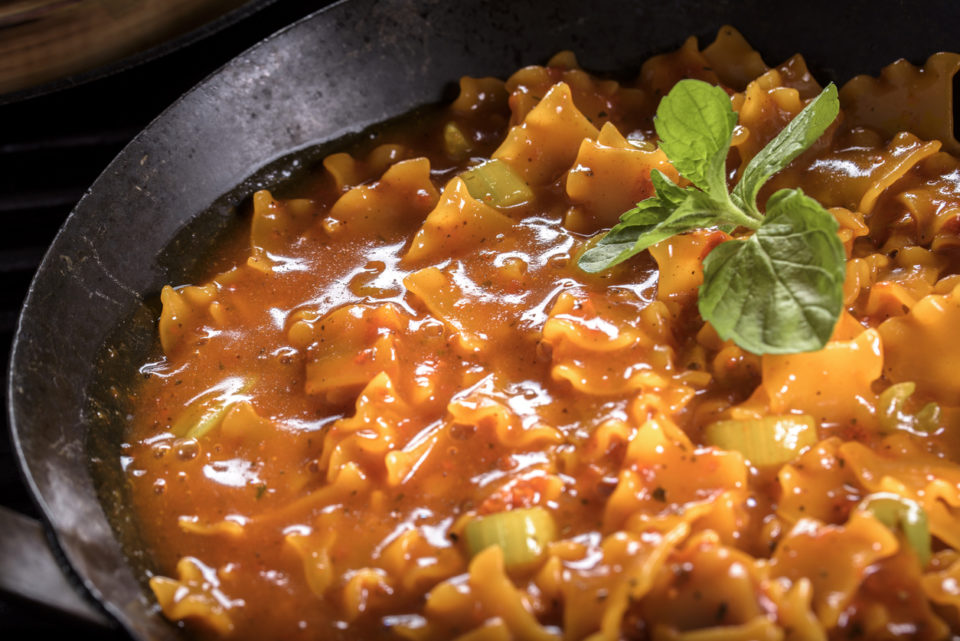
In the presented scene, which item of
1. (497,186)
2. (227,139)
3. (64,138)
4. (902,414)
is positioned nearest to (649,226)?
(497,186)

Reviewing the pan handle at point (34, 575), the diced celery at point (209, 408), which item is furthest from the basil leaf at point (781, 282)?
the pan handle at point (34, 575)

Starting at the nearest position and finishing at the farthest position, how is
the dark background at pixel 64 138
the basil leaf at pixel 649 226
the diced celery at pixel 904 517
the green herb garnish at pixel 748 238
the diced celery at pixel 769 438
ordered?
the diced celery at pixel 904 517, the green herb garnish at pixel 748 238, the diced celery at pixel 769 438, the basil leaf at pixel 649 226, the dark background at pixel 64 138

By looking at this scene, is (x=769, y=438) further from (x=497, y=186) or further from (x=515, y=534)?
(x=497, y=186)

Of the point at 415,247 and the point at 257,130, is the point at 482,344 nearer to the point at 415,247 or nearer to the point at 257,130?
the point at 415,247

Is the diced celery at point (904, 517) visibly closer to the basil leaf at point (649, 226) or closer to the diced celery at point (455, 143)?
the basil leaf at point (649, 226)

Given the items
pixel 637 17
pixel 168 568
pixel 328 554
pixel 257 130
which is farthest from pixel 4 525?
pixel 637 17

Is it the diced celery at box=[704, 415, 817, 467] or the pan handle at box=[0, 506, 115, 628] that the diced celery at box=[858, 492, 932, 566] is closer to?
the diced celery at box=[704, 415, 817, 467]
